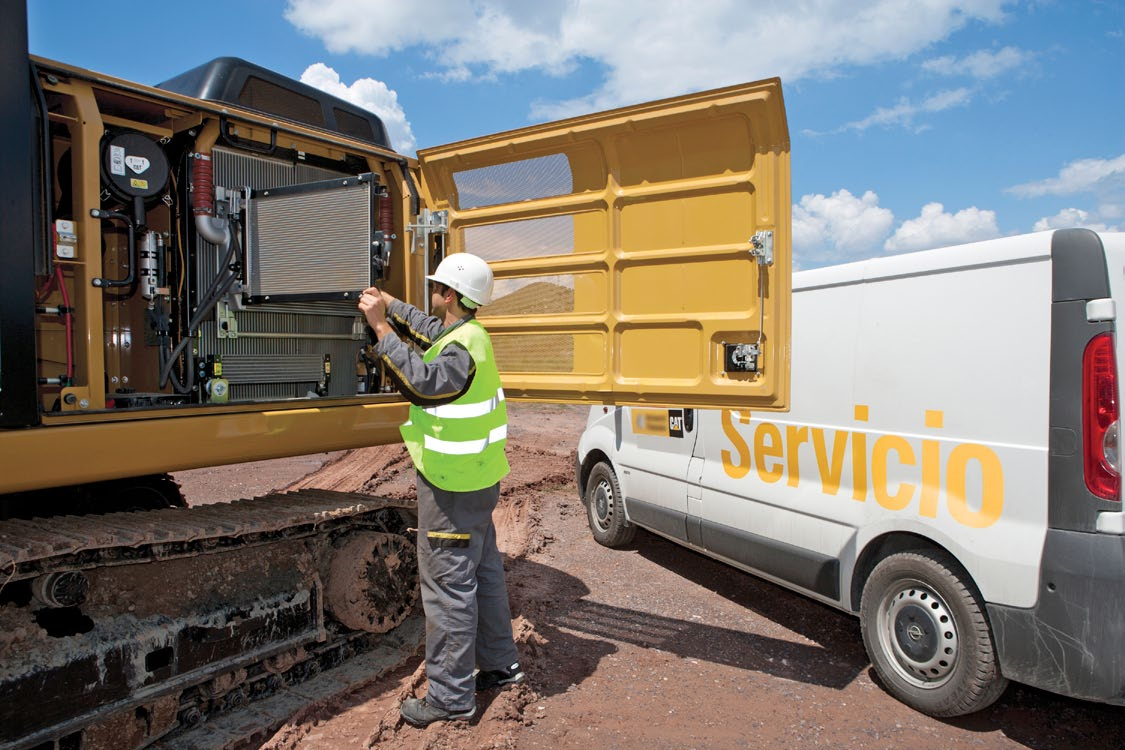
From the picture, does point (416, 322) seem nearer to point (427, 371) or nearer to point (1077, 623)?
point (427, 371)

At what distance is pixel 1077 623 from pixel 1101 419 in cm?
82

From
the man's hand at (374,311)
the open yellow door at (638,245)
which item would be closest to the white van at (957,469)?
the open yellow door at (638,245)

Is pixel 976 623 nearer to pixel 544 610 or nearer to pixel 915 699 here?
pixel 915 699

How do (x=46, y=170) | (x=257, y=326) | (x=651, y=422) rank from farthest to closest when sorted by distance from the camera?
(x=651, y=422) → (x=257, y=326) → (x=46, y=170)

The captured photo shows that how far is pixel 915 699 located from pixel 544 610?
7.50 feet

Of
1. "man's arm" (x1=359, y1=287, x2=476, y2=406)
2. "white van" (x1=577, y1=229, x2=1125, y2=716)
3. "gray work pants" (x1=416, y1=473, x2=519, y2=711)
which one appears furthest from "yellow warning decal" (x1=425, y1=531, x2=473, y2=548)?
"white van" (x1=577, y1=229, x2=1125, y2=716)

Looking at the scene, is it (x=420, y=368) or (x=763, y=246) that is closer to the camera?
(x=420, y=368)

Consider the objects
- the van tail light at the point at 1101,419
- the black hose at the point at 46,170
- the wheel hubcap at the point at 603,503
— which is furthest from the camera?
the wheel hubcap at the point at 603,503

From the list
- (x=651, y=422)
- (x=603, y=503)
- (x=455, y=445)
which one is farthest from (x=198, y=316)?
(x=603, y=503)

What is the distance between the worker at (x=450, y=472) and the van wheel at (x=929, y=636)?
2.03 metres

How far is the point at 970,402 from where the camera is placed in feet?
11.9

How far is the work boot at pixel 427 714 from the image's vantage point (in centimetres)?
357

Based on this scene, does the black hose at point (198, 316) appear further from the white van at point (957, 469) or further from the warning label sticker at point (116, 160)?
the white van at point (957, 469)

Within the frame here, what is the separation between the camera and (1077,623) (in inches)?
124
